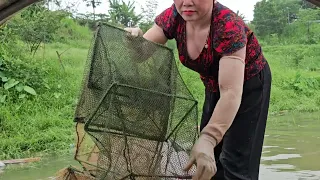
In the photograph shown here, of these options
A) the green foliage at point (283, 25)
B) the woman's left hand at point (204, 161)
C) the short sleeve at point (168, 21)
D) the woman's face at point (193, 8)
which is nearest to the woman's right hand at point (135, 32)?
the short sleeve at point (168, 21)

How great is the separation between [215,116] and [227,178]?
370 mm

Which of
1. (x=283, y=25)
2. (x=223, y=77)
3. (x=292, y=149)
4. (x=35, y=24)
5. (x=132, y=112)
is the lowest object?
(x=283, y=25)

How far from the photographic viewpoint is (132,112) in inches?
84.0

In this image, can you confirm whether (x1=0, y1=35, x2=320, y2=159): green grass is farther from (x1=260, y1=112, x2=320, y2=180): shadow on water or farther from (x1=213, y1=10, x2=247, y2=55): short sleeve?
(x1=213, y1=10, x2=247, y2=55): short sleeve

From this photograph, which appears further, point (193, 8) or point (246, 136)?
point (246, 136)

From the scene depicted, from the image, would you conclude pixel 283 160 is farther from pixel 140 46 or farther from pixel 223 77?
pixel 223 77

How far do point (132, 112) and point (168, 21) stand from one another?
0.45 m

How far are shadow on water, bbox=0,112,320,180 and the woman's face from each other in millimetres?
2525

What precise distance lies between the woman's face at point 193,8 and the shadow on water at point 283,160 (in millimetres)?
2525

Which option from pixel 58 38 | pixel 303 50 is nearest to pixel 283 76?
pixel 303 50

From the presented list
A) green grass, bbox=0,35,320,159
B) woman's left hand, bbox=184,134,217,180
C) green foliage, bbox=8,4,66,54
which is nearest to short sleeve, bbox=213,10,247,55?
woman's left hand, bbox=184,134,217,180

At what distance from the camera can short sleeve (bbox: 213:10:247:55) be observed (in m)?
2.09

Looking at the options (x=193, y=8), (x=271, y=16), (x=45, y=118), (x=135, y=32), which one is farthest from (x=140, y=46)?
(x=271, y=16)

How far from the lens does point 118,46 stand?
2244mm
